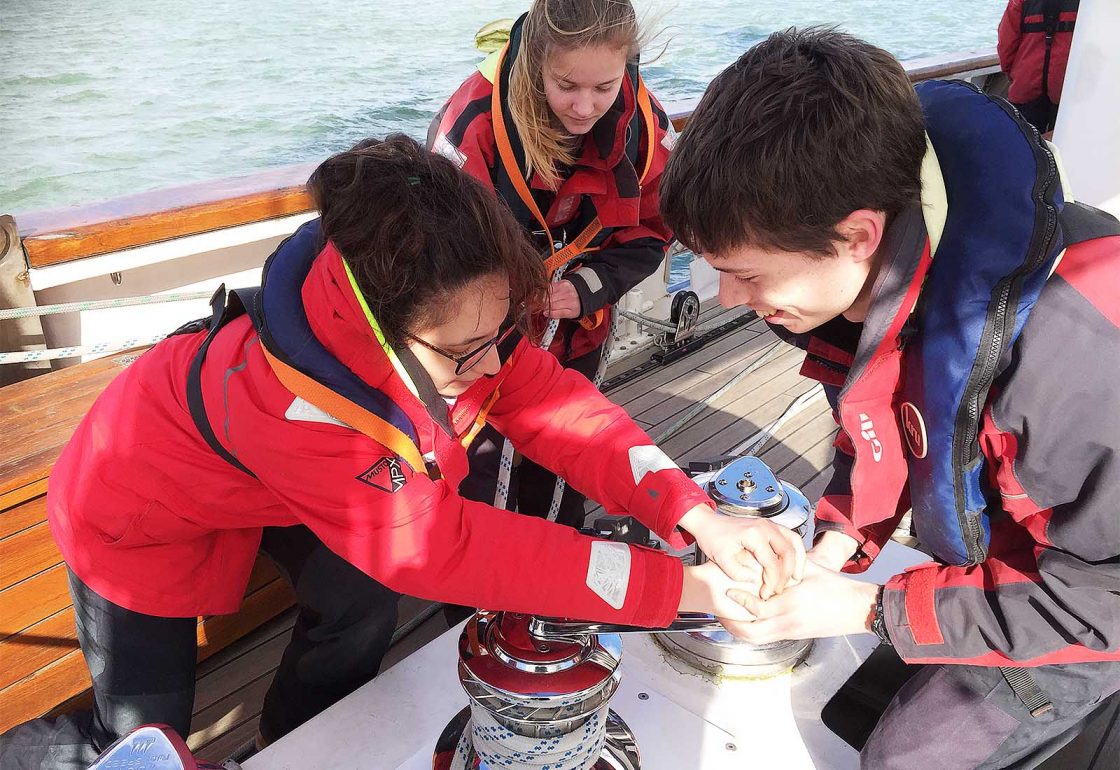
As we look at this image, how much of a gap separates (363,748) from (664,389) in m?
1.93

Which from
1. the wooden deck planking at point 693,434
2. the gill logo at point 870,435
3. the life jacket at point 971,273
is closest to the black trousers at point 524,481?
the wooden deck planking at point 693,434

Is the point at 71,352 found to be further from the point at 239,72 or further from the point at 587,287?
the point at 239,72

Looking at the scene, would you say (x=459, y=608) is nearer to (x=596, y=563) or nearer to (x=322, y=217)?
(x=596, y=563)

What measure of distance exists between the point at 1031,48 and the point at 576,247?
332cm

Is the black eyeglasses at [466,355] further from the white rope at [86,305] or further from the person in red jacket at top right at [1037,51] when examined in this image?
the person in red jacket at top right at [1037,51]

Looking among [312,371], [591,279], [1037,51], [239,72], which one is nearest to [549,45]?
[591,279]

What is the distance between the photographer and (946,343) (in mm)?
945

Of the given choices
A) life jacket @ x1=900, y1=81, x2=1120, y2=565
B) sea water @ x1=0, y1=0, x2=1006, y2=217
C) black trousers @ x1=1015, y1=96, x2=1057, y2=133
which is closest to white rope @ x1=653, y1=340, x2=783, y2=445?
life jacket @ x1=900, y1=81, x2=1120, y2=565

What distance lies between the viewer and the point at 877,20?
1477cm

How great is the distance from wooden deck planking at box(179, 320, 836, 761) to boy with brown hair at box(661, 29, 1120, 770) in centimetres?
110

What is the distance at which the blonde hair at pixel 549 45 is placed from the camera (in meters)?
1.54

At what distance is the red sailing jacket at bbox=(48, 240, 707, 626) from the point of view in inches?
41.9

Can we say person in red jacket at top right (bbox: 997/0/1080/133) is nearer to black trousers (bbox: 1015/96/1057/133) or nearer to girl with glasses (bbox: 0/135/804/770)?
black trousers (bbox: 1015/96/1057/133)

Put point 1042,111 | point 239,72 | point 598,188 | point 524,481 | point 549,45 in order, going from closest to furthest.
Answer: point 549,45 < point 598,188 < point 524,481 < point 1042,111 < point 239,72
